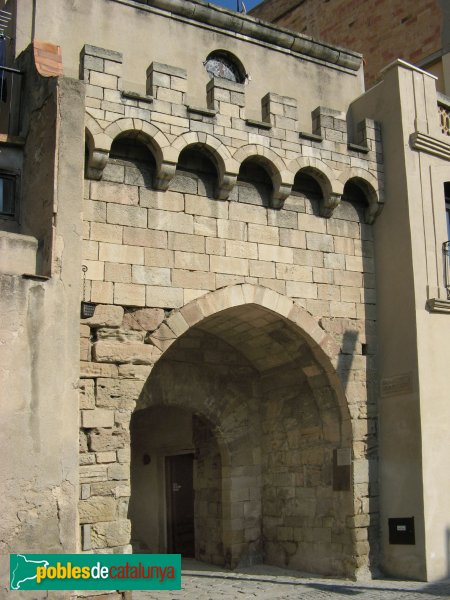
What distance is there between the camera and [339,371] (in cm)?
897

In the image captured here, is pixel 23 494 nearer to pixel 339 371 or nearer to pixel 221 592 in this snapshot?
pixel 221 592

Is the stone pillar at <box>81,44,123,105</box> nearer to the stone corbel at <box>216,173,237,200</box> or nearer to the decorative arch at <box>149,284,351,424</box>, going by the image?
the stone corbel at <box>216,173,237,200</box>

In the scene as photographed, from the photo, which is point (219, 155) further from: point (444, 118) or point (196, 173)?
point (444, 118)

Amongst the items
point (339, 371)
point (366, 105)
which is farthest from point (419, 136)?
point (339, 371)

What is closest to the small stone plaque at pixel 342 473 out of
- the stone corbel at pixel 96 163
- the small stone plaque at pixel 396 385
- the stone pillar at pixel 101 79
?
the small stone plaque at pixel 396 385

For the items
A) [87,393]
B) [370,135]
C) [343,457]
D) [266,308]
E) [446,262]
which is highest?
[370,135]

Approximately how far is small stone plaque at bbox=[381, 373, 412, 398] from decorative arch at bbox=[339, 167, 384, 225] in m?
2.03

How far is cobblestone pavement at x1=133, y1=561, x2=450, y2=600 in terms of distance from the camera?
7.81 meters

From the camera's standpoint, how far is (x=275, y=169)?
874 centimetres

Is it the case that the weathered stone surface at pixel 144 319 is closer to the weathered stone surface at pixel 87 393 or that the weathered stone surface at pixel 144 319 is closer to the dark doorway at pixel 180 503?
the weathered stone surface at pixel 87 393

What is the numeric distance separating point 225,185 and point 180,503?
5.19 m

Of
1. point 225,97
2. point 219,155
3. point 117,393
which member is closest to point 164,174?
point 219,155

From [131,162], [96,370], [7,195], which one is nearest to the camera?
[7,195]

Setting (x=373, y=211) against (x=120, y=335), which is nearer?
(x=120, y=335)
